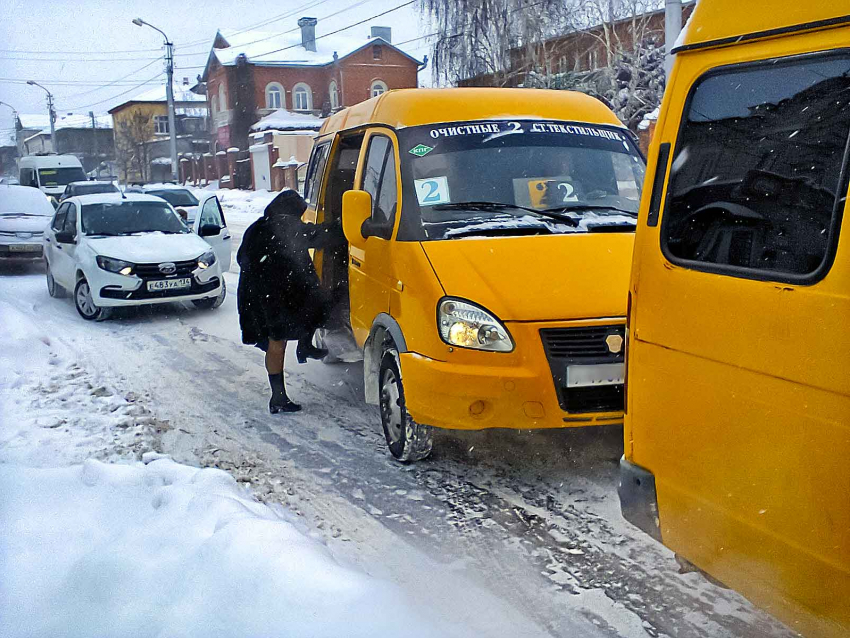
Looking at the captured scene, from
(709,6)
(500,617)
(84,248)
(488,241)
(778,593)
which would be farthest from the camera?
(84,248)

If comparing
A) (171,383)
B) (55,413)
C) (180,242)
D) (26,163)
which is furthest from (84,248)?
(26,163)

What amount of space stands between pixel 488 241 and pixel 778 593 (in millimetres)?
2682

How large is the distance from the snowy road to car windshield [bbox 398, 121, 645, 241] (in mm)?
1465

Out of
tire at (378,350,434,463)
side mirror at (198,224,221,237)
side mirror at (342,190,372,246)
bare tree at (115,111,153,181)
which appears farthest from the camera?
bare tree at (115,111,153,181)

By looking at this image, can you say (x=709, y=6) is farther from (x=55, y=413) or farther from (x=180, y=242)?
(x=180, y=242)

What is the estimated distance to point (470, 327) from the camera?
4.39 metres

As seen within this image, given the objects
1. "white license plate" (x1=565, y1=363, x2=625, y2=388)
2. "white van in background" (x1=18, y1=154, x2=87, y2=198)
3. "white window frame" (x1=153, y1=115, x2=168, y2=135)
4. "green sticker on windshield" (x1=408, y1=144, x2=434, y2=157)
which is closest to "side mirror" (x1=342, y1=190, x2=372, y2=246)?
"green sticker on windshield" (x1=408, y1=144, x2=434, y2=157)

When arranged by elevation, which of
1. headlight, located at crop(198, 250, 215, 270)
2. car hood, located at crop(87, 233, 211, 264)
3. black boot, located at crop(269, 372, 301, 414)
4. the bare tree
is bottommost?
black boot, located at crop(269, 372, 301, 414)

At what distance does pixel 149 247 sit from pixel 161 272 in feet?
1.69

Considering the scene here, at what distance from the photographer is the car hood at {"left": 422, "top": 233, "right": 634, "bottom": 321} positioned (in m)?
4.35

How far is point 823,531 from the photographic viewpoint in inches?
91.6

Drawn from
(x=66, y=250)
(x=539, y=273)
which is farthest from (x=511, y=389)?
(x=66, y=250)

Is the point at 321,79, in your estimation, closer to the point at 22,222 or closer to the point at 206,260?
the point at 22,222

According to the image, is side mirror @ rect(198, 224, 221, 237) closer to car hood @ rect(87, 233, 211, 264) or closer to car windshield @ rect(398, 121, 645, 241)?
car hood @ rect(87, 233, 211, 264)
